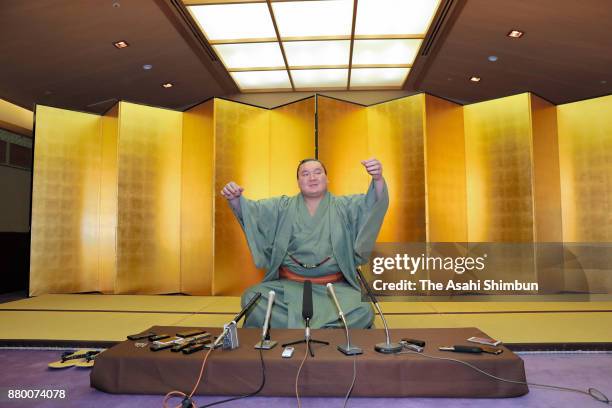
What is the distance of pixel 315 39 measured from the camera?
5.31 m

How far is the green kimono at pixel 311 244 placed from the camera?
2.55 m

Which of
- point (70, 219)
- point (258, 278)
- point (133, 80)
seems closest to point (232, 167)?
point (258, 278)

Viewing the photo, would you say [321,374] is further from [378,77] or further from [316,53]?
[378,77]

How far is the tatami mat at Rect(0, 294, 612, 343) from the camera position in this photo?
2625 millimetres

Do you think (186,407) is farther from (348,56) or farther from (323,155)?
(348,56)

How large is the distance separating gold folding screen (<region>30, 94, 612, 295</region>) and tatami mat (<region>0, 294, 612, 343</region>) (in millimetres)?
801

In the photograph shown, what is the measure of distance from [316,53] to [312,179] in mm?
3536

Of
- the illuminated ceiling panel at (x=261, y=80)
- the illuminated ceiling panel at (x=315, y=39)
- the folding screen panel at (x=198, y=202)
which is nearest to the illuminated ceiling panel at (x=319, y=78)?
the illuminated ceiling panel at (x=315, y=39)

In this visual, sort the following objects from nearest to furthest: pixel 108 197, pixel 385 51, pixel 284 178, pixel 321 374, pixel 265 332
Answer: pixel 321 374 → pixel 265 332 → pixel 284 178 → pixel 108 197 → pixel 385 51

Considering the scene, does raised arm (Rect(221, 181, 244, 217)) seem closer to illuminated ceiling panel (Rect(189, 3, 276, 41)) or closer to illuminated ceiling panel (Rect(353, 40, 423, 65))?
illuminated ceiling panel (Rect(189, 3, 276, 41))

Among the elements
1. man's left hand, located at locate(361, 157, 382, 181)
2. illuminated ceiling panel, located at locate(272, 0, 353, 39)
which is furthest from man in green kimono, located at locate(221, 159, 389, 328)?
illuminated ceiling panel, located at locate(272, 0, 353, 39)

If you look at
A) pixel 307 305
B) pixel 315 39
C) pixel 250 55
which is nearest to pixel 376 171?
pixel 307 305

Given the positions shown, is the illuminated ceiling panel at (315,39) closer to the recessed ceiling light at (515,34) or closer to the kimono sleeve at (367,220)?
the recessed ceiling light at (515,34)

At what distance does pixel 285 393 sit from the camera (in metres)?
Result: 1.59
